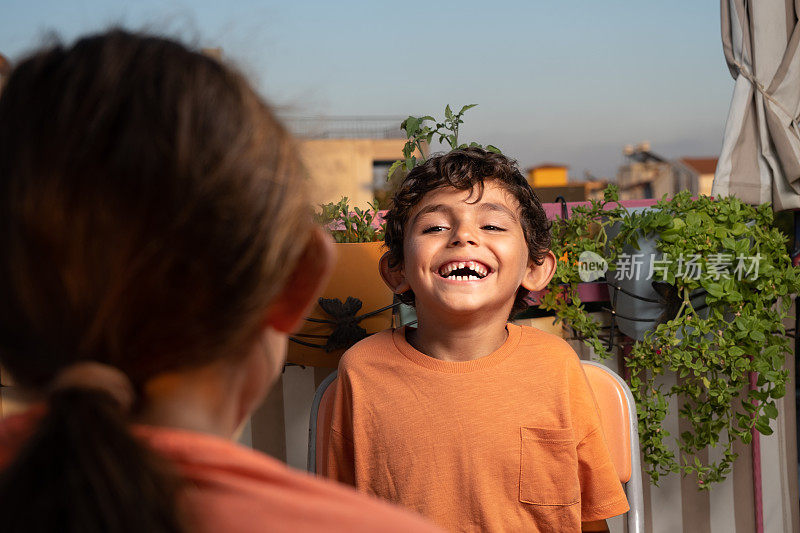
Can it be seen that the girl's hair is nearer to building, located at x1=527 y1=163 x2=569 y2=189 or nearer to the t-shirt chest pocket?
the t-shirt chest pocket

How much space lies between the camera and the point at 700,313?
183cm

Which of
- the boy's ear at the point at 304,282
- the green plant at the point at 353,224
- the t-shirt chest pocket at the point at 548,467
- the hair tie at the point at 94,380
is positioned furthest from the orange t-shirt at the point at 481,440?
the hair tie at the point at 94,380

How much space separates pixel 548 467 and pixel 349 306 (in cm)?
68

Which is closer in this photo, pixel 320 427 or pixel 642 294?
pixel 320 427

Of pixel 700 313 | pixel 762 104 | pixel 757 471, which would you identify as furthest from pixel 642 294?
pixel 762 104

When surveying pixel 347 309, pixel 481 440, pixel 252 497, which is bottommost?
pixel 481 440

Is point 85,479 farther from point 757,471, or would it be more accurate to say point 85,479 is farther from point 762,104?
point 762,104

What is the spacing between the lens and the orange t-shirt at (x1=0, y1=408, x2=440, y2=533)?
416 mm

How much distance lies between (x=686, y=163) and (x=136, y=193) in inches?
1220

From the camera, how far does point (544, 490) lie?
123cm

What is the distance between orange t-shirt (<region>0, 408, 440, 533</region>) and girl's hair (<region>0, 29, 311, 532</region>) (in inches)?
1.1

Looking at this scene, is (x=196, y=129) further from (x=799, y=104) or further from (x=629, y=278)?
(x=799, y=104)

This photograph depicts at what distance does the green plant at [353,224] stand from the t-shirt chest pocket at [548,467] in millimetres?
764

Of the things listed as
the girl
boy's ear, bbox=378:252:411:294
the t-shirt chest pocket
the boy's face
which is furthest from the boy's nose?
the girl
